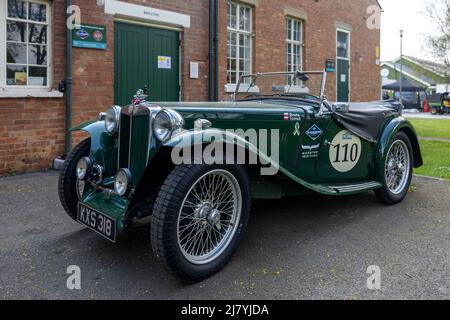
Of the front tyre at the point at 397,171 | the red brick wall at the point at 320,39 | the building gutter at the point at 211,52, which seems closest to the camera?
the front tyre at the point at 397,171

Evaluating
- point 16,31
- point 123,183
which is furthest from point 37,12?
point 123,183

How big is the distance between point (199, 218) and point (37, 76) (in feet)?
16.4

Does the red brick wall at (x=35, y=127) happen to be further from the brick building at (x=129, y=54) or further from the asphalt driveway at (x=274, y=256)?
the asphalt driveway at (x=274, y=256)

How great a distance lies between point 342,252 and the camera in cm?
358

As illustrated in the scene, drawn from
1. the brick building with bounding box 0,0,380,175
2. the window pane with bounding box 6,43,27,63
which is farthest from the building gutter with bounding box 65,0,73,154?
the window pane with bounding box 6,43,27,63

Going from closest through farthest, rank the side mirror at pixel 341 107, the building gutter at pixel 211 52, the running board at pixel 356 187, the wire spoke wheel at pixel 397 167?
the running board at pixel 356 187, the side mirror at pixel 341 107, the wire spoke wheel at pixel 397 167, the building gutter at pixel 211 52

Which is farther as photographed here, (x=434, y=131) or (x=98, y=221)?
(x=434, y=131)

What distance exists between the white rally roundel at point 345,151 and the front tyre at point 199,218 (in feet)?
5.02

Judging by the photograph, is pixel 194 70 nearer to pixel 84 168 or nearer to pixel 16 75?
pixel 16 75

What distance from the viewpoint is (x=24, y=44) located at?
22.0 feet

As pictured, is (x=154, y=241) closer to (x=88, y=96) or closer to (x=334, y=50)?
(x=88, y=96)

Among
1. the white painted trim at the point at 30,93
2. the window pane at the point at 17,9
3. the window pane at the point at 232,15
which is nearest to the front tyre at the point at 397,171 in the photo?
the white painted trim at the point at 30,93

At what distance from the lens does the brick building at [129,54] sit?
6637 mm

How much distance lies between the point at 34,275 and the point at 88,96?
4.77 m
